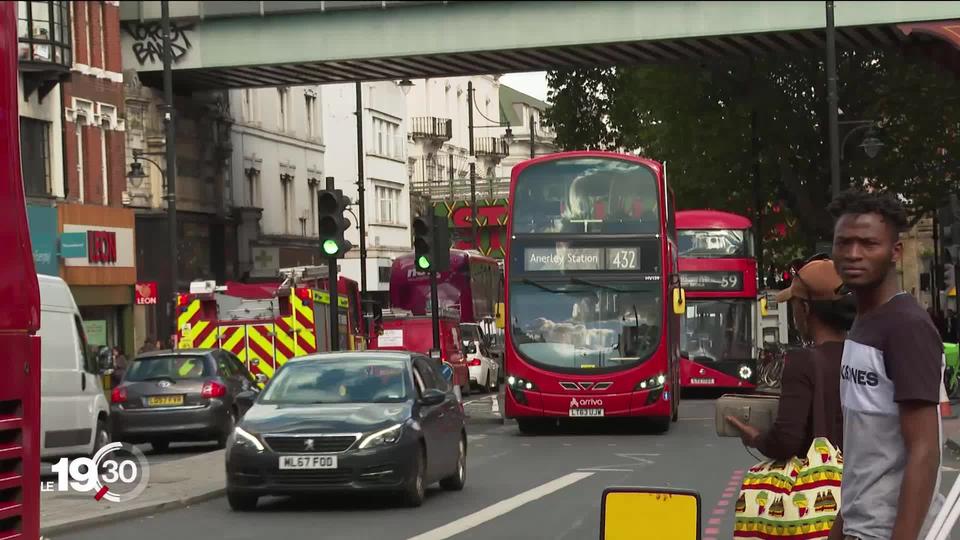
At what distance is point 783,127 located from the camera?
4788cm

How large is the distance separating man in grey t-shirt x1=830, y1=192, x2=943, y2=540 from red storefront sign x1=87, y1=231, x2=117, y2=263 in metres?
44.2

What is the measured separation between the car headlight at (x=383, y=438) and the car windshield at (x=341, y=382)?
76 centimetres

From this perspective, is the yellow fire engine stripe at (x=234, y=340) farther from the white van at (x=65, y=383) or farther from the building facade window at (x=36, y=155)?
the white van at (x=65, y=383)

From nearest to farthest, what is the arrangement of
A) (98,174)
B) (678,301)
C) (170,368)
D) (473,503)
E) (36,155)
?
(473,503) < (170,368) < (678,301) < (36,155) < (98,174)

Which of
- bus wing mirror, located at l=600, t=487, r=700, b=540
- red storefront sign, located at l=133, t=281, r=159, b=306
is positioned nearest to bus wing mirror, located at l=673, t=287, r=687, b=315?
bus wing mirror, located at l=600, t=487, r=700, b=540

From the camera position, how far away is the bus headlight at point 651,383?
30500mm

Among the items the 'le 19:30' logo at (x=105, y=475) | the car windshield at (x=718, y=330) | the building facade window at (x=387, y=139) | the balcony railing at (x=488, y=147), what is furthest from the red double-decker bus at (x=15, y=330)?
the balcony railing at (x=488, y=147)

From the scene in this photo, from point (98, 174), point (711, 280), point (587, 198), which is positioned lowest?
point (711, 280)

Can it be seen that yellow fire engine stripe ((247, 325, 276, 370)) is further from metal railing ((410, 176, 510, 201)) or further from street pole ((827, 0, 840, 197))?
metal railing ((410, 176, 510, 201))

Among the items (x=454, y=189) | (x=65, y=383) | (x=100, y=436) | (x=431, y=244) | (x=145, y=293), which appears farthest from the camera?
(x=454, y=189)

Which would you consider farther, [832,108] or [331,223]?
[832,108]

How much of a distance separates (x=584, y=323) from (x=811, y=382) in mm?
23793

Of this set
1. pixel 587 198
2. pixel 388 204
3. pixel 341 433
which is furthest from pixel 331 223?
pixel 388 204

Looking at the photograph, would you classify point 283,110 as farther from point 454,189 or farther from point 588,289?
point 588,289
